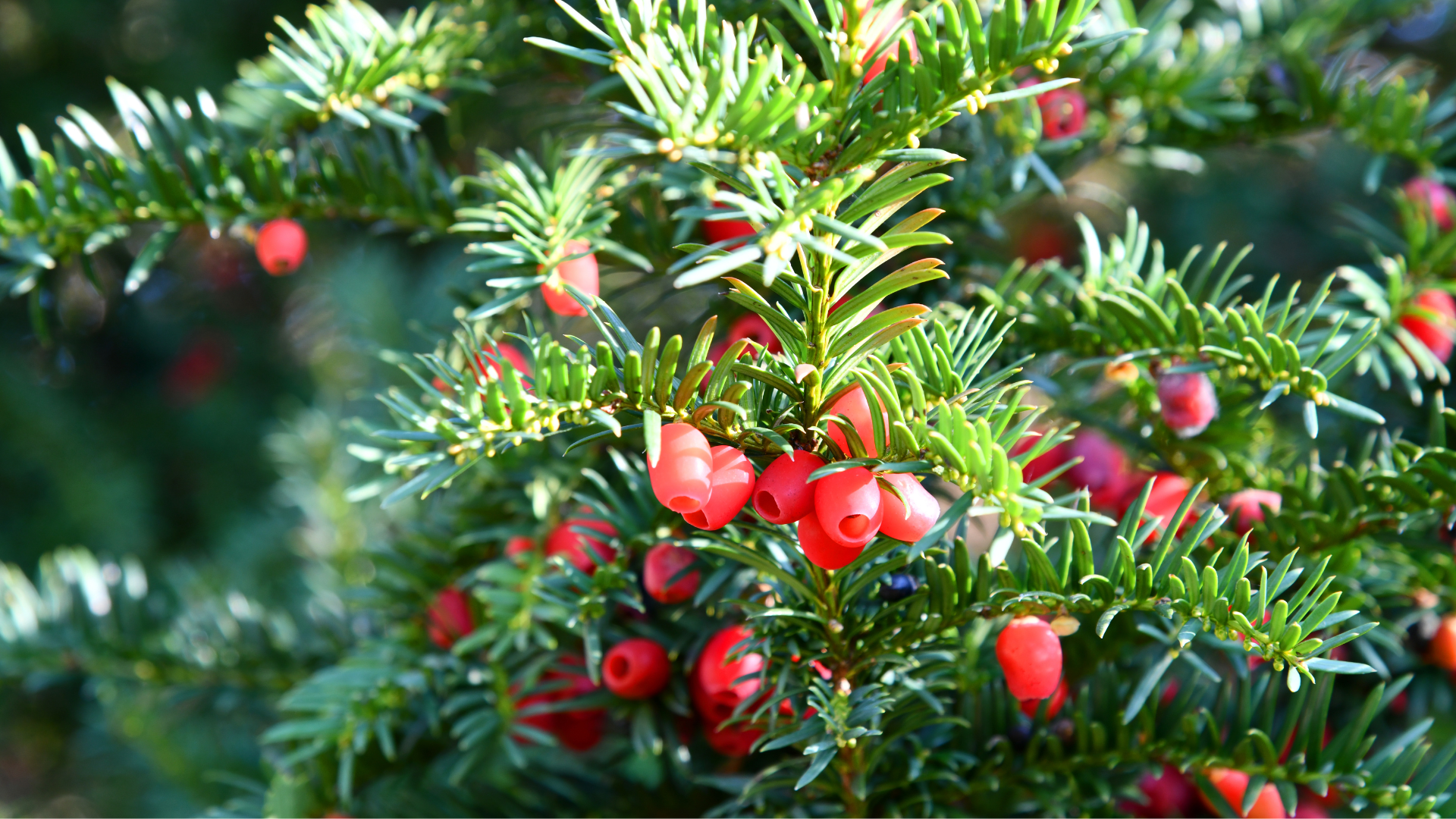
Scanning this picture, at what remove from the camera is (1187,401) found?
516 millimetres

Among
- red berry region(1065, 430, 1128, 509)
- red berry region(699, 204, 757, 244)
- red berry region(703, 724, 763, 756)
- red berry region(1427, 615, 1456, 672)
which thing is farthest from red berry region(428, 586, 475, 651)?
red berry region(1427, 615, 1456, 672)

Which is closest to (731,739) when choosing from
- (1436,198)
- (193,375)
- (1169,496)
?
(1169,496)

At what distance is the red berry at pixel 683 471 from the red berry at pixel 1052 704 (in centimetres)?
27

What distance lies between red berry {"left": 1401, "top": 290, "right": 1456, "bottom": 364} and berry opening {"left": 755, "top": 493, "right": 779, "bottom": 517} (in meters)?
0.46

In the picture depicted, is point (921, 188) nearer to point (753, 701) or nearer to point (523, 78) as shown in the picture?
point (753, 701)

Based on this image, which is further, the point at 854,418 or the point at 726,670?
the point at 726,670

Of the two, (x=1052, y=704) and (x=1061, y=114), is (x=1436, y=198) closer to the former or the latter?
(x=1061, y=114)

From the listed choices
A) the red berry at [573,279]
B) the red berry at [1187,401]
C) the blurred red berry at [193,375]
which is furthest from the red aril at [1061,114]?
the blurred red berry at [193,375]

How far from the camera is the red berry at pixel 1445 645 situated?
59 centimetres

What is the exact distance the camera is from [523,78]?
637 mm

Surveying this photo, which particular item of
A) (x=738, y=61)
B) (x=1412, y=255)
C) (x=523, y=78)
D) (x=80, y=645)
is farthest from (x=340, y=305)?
(x=1412, y=255)

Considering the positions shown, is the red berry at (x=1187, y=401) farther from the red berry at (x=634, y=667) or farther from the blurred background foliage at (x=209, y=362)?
the blurred background foliage at (x=209, y=362)

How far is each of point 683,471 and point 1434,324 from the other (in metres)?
0.53

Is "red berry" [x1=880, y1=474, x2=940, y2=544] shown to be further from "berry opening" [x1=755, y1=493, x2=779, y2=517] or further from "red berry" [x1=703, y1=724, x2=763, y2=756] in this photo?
"red berry" [x1=703, y1=724, x2=763, y2=756]
